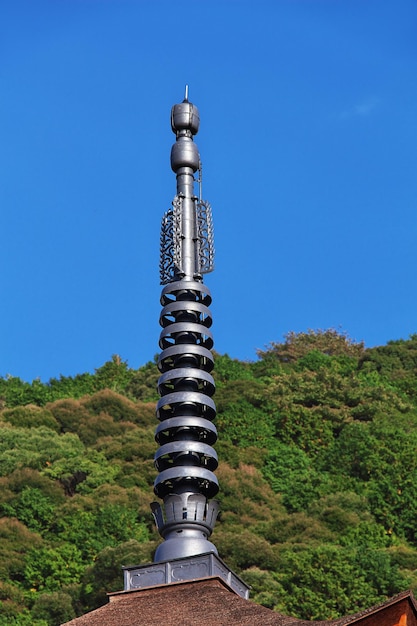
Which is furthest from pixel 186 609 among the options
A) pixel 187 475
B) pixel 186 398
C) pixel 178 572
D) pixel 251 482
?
pixel 251 482

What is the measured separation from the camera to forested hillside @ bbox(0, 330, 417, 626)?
46.8 metres

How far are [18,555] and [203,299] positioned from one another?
31997 mm

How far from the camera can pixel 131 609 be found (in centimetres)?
1938

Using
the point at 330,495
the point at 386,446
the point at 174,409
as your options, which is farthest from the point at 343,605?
the point at 174,409

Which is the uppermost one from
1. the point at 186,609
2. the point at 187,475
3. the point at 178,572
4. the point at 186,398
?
the point at 186,398

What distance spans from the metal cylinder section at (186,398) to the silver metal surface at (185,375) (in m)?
0.02

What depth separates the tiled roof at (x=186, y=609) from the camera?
58.5 ft

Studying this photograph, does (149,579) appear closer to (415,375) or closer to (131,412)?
(131,412)

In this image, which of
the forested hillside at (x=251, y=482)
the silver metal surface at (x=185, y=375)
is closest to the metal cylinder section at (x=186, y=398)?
the silver metal surface at (x=185, y=375)

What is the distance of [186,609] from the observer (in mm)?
18672

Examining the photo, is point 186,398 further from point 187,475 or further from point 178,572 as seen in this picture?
point 178,572

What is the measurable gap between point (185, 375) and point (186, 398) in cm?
50

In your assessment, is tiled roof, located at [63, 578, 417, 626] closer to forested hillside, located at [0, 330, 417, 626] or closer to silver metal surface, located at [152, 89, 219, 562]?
silver metal surface, located at [152, 89, 219, 562]

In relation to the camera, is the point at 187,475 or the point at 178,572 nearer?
the point at 178,572
